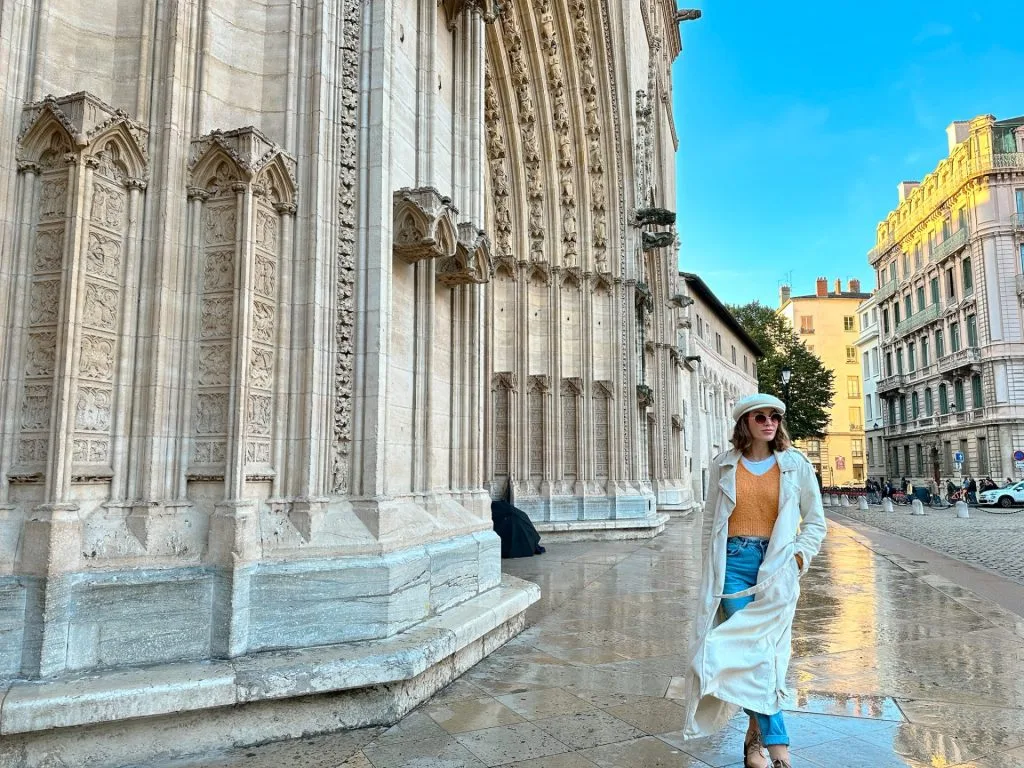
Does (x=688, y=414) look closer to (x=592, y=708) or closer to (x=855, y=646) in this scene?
(x=855, y=646)

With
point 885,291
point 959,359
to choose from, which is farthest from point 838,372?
point 959,359

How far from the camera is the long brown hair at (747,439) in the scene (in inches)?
141

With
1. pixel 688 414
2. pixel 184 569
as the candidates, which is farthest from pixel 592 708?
pixel 688 414

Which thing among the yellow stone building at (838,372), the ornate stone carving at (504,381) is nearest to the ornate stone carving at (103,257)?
the ornate stone carving at (504,381)

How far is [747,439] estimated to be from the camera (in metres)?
3.61


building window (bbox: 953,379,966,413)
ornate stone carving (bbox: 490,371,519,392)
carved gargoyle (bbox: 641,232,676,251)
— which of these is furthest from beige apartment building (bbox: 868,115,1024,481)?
ornate stone carving (bbox: 490,371,519,392)

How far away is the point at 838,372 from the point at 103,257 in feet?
277

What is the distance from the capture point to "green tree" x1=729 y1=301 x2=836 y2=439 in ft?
184

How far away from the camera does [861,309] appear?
224 ft

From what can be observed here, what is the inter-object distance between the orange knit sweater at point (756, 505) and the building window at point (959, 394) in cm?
5193

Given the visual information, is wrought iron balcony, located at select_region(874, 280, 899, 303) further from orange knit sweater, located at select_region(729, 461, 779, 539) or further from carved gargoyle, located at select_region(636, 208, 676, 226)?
orange knit sweater, located at select_region(729, 461, 779, 539)

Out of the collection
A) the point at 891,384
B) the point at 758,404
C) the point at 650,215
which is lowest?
the point at 758,404

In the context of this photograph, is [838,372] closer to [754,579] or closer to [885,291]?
[885,291]

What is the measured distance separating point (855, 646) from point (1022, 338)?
4672 centimetres
